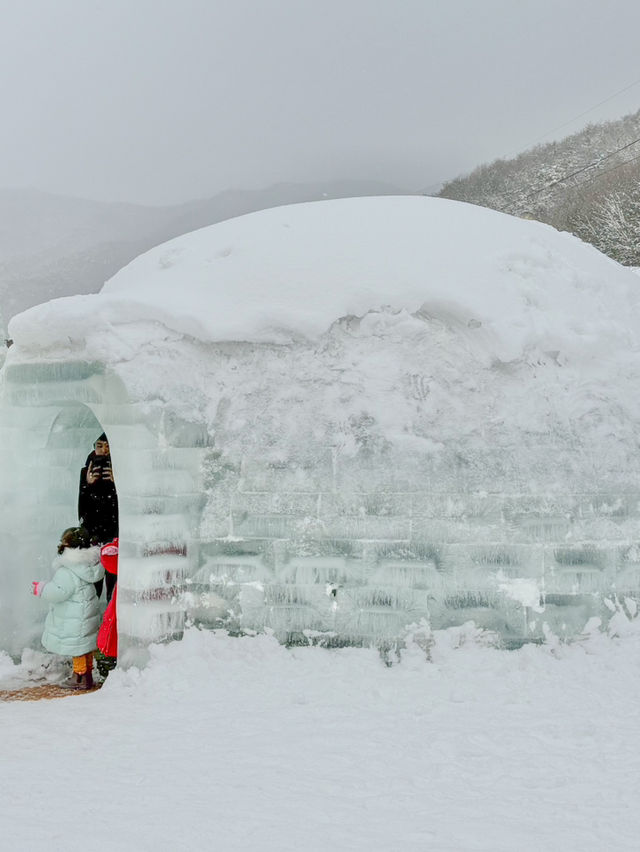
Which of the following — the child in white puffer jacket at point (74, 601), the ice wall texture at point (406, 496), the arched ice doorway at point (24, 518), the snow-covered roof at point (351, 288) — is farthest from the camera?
the arched ice doorway at point (24, 518)

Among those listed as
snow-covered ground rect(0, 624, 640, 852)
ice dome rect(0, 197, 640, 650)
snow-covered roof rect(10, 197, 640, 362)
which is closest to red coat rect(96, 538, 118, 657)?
ice dome rect(0, 197, 640, 650)

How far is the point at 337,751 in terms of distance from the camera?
320cm

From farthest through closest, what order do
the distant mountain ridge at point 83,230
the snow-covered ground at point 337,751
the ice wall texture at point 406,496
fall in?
the distant mountain ridge at point 83,230 < the ice wall texture at point 406,496 < the snow-covered ground at point 337,751

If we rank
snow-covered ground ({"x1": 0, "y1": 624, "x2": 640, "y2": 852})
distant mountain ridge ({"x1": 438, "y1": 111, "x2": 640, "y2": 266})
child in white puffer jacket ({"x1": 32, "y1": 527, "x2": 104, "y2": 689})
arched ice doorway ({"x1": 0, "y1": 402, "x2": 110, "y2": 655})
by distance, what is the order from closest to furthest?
snow-covered ground ({"x1": 0, "y1": 624, "x2": 640, "y2": 852}), child in white puffer jacket ({"x1": 32, "y1": 527, "x2": 104, "y2": 689}), arched ice doorway ({"x1": 0, "y1": 402, "x2": 110, "y2": 655}), distant mountain ridge ({"x1": 438, "y1": 111, "x2": 640, "y2": 266})

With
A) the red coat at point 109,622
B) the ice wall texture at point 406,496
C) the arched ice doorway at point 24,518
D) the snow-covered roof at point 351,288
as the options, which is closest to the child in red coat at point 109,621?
the red coat at point 109,622

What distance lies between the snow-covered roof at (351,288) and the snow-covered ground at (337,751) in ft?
5.88

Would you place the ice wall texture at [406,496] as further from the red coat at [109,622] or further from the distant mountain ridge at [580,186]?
the distant mountain ridge at [580,186]

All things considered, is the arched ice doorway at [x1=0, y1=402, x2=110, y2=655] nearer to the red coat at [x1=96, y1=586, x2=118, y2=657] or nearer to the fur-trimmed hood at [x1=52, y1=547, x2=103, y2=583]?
the fur-trimmed hood at [x1=52, y1=547, x2=103, y2=583]

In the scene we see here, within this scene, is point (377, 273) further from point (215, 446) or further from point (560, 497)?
point (560, 497)

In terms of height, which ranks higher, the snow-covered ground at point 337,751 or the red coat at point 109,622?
the red coat at point 109,622

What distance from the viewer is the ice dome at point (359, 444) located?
4.18 meters

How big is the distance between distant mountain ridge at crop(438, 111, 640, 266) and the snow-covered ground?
1422cm

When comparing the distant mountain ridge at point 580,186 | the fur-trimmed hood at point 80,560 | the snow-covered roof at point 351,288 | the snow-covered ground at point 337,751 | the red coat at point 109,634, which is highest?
the distant mountain ridge at point 580,186

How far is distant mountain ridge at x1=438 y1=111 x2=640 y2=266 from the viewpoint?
16.9 meters
